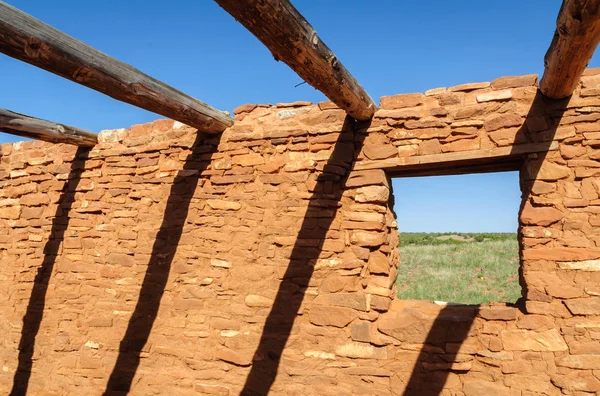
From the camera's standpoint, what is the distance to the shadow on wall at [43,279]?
4.65m

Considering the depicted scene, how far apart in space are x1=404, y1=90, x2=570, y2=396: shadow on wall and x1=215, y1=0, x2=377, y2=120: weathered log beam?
4.35 ft

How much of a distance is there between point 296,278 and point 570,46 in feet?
8.14

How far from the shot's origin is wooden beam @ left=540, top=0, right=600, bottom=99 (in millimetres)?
2083

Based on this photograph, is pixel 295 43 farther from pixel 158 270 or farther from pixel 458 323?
pixel 158 270

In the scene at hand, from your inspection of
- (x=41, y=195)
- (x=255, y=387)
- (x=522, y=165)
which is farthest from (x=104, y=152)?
(x=522, y=165)

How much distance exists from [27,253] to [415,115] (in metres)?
4.24

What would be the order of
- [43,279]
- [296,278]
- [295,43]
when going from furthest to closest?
[43,279] → [296,278] → [295,43]

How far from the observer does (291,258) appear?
12.5ft

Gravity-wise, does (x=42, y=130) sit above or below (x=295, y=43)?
above

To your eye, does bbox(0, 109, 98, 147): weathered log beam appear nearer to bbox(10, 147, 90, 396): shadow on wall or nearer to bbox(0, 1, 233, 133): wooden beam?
bbox(10, 147, 90, 396): shadow on wall

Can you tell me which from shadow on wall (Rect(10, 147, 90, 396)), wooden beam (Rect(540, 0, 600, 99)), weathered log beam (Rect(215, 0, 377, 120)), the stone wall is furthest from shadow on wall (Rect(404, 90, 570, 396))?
shadow on wall (Rect(10, 147, 90, 396))

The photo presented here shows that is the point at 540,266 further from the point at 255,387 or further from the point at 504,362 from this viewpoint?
the point at 255,387

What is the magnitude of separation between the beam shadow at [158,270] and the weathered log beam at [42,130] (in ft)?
3.86

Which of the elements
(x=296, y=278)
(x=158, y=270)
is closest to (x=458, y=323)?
(x=296, y=278)
